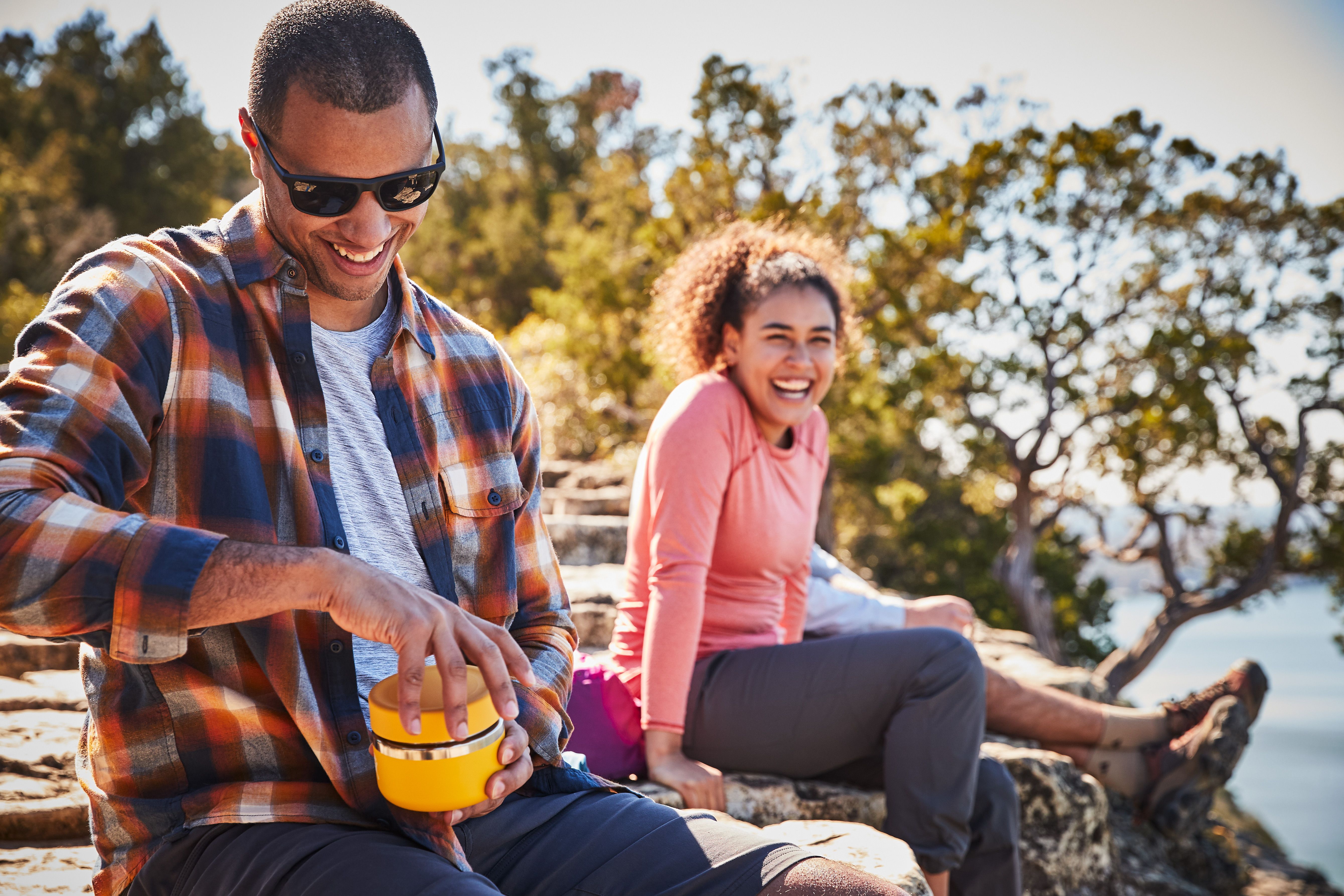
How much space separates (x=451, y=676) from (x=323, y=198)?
0.75m

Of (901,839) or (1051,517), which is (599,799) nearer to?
(901,839)

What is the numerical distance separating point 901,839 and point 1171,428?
11.5 m

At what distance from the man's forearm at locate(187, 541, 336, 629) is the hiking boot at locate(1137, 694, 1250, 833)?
3114 millimetres

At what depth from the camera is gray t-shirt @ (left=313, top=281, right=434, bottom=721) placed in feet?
4.70

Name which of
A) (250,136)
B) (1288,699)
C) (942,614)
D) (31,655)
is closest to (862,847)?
(942,614)

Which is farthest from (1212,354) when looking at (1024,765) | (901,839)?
(901,839)

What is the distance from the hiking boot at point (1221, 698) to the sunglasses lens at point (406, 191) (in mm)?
3129

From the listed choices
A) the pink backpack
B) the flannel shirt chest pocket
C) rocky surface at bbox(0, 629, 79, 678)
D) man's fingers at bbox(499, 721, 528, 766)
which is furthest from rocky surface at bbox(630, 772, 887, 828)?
rocky surface at bbox(0, 629, 79, 678)

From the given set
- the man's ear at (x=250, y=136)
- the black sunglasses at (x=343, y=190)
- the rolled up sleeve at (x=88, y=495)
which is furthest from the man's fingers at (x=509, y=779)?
the man's ear at (x=250, y=136)

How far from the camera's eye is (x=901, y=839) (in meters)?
2.05

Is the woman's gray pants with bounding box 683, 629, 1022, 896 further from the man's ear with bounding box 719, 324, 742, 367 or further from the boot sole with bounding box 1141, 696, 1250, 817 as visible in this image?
the boot sole with bounding box 1141, 696, 1250, 817

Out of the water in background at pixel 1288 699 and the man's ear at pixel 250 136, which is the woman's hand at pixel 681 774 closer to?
the man's ear at pixel 250 136

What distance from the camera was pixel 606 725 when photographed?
221 centimetres

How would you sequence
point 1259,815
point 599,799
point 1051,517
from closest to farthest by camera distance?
point 599,799
point 1051,517
point 1259,815
